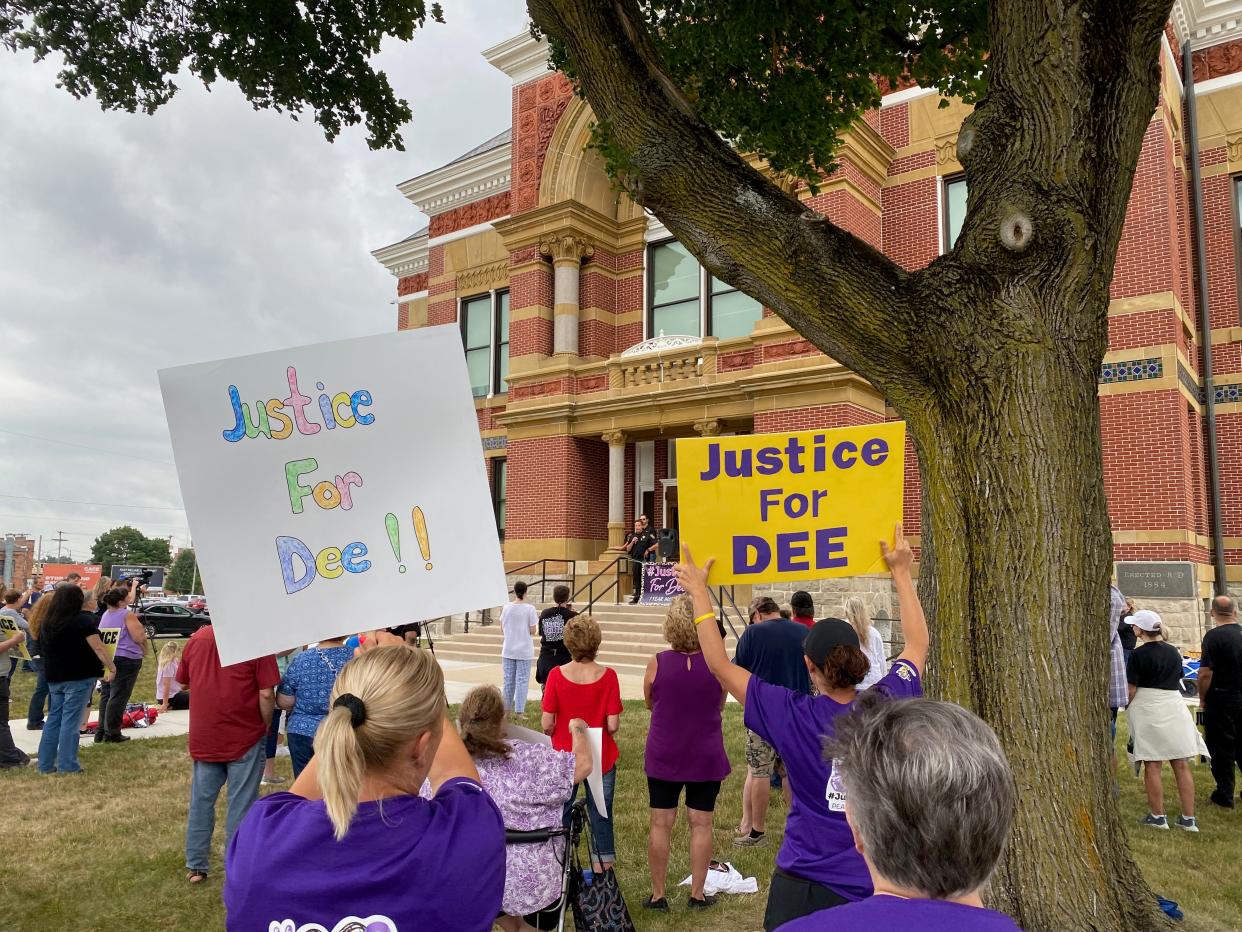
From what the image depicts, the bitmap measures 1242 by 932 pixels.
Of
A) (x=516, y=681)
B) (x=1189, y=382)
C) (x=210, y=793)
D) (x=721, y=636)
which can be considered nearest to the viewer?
(x=721, y=636)

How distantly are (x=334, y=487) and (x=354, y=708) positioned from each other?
1.60 metres

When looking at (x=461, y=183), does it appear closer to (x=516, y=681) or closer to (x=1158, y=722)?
Result: (x=516, y=681)

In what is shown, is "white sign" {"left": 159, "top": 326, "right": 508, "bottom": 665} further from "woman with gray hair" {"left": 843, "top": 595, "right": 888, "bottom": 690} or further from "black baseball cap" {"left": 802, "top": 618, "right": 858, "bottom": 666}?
"woman with gray hair" {"left": 843, "top": 595, "right": 888, "bottom": 690}

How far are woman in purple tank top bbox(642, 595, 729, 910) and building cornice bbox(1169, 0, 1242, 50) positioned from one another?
17265 millimetres

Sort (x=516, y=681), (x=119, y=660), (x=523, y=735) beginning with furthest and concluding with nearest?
(x=516, y=681)
(x=119, y=660)
(x=523, y=735)

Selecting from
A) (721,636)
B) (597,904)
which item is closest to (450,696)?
(597,904)

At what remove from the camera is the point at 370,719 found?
1.84 meters

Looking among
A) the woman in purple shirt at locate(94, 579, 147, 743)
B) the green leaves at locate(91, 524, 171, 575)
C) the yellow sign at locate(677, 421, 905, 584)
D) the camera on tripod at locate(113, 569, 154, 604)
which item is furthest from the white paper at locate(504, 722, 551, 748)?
the green leaves at locate(91, 524, 171, 575)

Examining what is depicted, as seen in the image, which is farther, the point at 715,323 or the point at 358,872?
the point at 715,323

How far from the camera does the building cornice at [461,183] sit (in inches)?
913

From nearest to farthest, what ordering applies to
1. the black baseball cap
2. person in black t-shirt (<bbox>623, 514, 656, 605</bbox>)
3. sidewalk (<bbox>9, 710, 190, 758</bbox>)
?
1. the black baseball cap
2. sidewalk (<bbox>9, 710, 190, 758</bbox>)
3. person in black t-shirt (<bbox>623, 514, 656, 605</bbox>)

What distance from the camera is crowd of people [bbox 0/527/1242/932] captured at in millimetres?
1512

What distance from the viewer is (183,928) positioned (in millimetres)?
4938

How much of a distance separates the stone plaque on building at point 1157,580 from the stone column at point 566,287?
12.3 m
